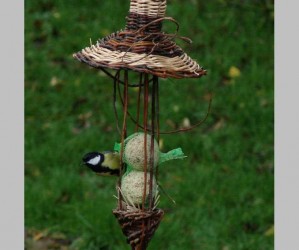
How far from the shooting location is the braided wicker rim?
6.79 feet

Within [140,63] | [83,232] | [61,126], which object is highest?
[140,63]

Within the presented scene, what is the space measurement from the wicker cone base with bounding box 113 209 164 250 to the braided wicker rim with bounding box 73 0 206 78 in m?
0.44

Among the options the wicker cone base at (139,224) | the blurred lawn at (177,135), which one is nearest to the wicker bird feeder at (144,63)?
the wicker cone base at (139,224)

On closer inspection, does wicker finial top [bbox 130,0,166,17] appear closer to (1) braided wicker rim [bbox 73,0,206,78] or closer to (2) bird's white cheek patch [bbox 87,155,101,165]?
(1) braided wicker rim [bbox 73,0,206,78]

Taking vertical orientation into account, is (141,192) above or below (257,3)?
below

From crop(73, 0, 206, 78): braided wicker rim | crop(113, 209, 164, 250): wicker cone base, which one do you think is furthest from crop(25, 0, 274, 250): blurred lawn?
crop(73, 0, 206, 78): braided wicker rim

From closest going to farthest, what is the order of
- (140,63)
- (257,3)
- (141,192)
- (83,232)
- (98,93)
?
(140,63), (141,192), (83,232), (98,93), (257,3)

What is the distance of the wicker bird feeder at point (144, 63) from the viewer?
2.08 meters

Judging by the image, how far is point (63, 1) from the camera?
192 inches

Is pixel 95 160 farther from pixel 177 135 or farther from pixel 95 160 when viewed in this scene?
pixel 177 135

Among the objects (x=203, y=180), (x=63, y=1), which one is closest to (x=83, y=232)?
(x=203, y=180)

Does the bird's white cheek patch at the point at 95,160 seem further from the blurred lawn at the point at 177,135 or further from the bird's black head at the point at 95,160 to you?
the blurred lawn at the point at 177,135

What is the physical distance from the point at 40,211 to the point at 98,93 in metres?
1.03

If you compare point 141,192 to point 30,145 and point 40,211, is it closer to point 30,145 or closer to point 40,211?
point 40,211
